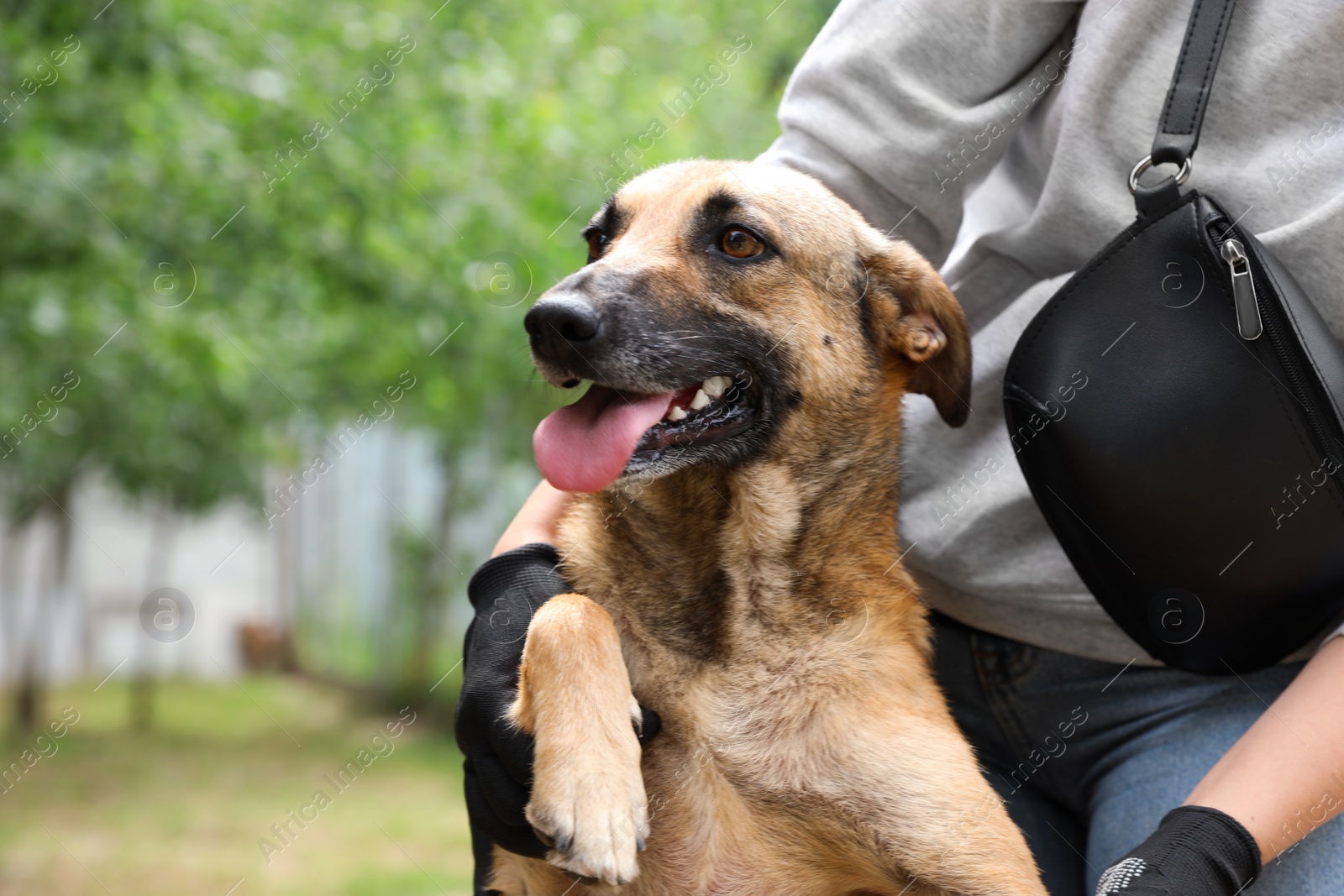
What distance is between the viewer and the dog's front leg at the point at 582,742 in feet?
5.84

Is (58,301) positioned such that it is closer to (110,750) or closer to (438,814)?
(438,814)

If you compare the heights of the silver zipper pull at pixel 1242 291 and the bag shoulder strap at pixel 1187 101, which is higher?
the bag shoulder strap at pixel 1187 101

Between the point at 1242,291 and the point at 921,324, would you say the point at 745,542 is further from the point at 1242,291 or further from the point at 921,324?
the point at 1242,291

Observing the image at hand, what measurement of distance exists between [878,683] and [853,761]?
0.18 m

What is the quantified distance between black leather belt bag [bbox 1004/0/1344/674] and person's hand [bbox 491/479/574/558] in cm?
102

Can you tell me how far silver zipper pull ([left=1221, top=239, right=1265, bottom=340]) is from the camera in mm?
1876

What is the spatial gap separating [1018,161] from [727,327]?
83cm

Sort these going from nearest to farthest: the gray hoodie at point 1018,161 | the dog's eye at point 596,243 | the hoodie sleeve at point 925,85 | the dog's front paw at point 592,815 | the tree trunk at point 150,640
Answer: the dog's front paw at point 592,815, the gray hoodie at point 1018,161, the hoodie sleeve at point 925,85, the dog's eye at point 596,243, the tree trunk at point 150,640

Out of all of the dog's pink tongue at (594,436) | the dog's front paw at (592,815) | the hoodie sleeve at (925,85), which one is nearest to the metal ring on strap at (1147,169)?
the hoodie sleeve at (925,85)

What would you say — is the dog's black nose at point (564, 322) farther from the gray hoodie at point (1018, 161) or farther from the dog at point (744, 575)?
the gray hoodie at point (1018, 161)

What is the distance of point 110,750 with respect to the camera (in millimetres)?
11906

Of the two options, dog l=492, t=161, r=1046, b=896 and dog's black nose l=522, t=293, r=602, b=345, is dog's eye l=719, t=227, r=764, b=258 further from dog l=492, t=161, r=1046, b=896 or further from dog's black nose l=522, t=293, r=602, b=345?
dog's black nose l=522, t=293, r=602, b=345

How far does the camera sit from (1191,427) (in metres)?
1.93

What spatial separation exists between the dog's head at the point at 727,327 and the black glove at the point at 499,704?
330mm
